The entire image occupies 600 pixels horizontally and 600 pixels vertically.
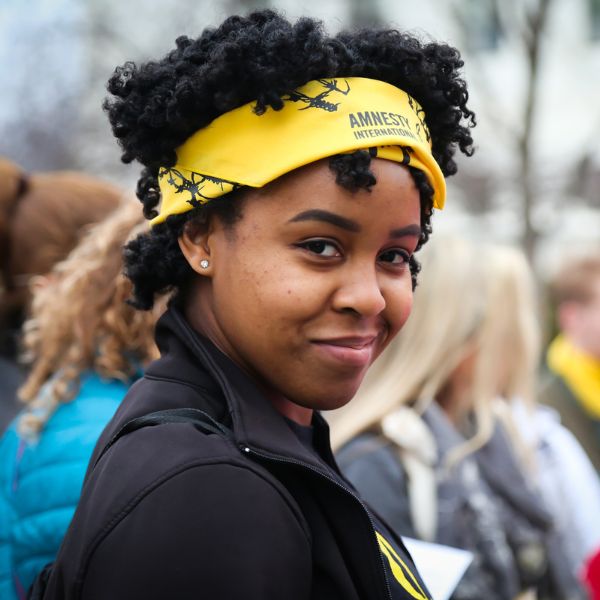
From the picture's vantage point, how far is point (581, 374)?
470 centimetres

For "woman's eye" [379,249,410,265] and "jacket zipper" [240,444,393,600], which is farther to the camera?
"woman's eye" [379,249,410,265]

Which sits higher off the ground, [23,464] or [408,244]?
[408,244]

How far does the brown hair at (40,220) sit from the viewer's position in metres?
3.25

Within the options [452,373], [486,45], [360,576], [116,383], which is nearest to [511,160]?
Answer: [486,45]

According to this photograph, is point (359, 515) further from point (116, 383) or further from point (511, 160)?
point (511, 160)

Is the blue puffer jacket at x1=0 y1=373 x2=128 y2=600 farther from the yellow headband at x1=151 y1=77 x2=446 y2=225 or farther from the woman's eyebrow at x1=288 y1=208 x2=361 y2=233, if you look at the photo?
the woman's eyebrow at x1=288 y1=208 x2=361 y2=233

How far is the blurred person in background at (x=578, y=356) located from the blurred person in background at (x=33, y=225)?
110 inches

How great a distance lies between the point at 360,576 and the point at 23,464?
1.42m

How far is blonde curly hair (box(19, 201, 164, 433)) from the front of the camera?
105 inches

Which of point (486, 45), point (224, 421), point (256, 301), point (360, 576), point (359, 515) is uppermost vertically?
point (486, 45)

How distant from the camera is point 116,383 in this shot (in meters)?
2.66

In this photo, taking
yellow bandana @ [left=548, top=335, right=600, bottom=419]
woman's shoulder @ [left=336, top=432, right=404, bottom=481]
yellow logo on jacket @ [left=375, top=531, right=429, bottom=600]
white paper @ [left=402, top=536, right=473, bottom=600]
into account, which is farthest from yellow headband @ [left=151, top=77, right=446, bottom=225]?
yellow bandana @ [left=548, top=335, right=600, bottom=419]

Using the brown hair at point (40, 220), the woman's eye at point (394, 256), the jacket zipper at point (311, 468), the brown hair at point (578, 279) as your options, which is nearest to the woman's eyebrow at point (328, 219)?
the woman's eye at point (394, 256)

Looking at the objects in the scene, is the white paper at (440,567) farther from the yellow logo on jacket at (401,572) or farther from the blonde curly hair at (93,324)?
the blonde curly hair at (93,324)
